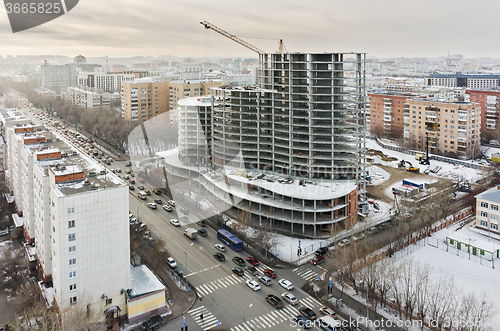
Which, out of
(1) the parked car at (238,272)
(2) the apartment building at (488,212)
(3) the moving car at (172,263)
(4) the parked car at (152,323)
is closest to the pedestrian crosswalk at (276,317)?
(4) the parked car at (152,323)

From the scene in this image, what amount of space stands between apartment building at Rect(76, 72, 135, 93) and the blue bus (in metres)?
90.3

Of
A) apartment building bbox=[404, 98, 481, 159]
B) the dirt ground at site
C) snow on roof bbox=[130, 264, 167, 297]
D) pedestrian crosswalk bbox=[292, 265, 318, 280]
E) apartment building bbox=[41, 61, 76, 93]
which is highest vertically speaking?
apartment building bbox=[41, 61, 76, 93]

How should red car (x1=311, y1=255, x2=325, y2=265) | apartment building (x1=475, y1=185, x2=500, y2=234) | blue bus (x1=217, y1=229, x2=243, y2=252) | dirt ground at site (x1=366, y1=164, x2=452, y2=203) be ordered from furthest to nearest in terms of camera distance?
dirt ground at site (x1=366, y1=164, x2=452, y2=203), apartment building (x1=475, y1=185, x2=500, y2=234), blue bus (x1=217, y1=229, x2=243, y2=252), red car (x1=311, y1=255, x2=325, y2=265)

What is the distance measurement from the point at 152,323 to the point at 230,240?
9676mm

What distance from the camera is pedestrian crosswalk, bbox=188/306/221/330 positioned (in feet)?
65.0

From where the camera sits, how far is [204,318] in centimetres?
2039

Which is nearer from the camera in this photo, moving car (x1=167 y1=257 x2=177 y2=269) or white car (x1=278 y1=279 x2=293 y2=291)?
white car (x1=278 y1=279 x2=293 y2=291)

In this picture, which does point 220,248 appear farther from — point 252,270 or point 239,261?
point 252,270

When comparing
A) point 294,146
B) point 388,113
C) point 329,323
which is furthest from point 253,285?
point 388,113

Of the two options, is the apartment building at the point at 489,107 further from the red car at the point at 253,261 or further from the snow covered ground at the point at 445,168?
the red car at the point at 253,261

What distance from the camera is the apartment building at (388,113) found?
2554 inches

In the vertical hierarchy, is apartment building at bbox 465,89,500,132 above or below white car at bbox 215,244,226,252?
above

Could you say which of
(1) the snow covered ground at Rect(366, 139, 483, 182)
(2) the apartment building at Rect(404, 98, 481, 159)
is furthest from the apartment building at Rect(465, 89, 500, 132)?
(1) the snow covered ground at Rect(366, 139, 483, 182)

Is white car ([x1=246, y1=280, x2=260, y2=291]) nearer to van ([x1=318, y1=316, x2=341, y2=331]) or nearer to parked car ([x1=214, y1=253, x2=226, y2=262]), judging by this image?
parked car ([x1=214, y1=253, x2=226, y2=262])
